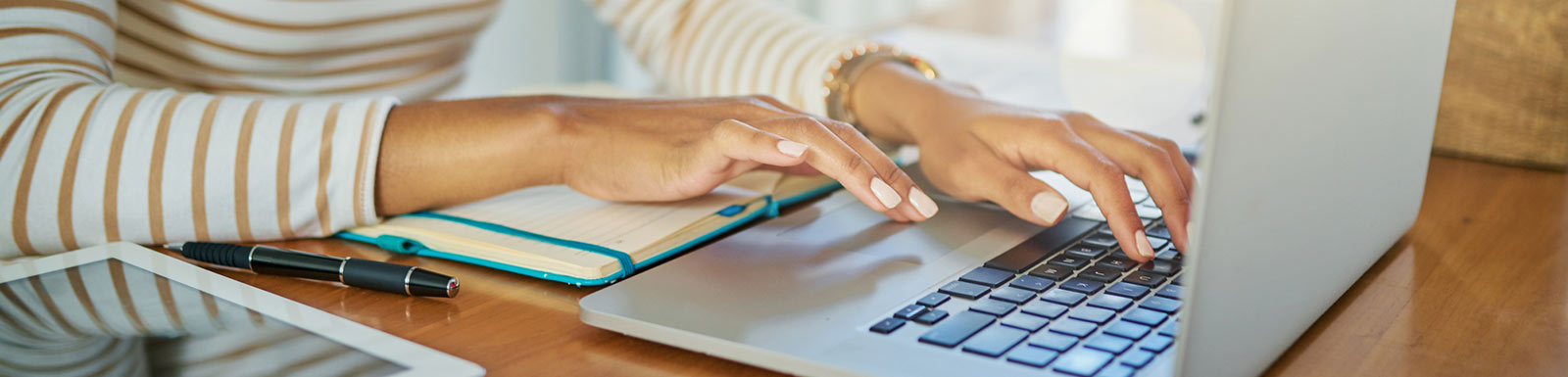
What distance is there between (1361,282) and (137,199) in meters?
0.60

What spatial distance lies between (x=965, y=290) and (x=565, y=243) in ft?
0.65

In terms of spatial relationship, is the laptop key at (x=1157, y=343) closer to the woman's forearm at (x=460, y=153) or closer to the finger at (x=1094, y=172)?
the finger at (x=1094, y=172)

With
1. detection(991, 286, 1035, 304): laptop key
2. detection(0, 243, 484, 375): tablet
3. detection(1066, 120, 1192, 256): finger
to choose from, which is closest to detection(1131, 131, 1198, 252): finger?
detection(1066, 120, 1192, 256): finger

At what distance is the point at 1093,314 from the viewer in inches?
17.0

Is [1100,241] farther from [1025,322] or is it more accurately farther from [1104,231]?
[1025,322]

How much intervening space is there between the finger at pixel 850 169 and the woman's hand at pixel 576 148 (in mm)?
13

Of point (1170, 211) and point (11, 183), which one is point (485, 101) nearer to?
point (11, 183)

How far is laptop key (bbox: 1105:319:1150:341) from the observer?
41 centimetres

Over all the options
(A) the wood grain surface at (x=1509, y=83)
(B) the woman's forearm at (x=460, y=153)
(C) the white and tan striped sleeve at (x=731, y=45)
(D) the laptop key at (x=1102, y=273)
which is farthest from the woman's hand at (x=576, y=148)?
(A) the wood grain surface at (x=1509, y=83)

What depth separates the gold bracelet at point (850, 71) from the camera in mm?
813

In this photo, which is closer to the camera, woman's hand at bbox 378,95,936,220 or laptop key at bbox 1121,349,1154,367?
laptop key at bbox 1121,349,1154,367

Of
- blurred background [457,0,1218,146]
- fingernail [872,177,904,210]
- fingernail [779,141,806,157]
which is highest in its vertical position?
fingernail [779,141,806,157]

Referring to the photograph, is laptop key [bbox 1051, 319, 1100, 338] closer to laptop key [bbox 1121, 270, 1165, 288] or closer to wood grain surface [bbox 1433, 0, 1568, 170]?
laptop key [bbox 1121, 270, 1165, 288]

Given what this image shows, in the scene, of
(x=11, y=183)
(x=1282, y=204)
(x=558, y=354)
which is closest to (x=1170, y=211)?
(x=1282, y=204)
